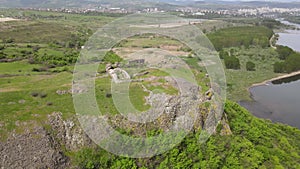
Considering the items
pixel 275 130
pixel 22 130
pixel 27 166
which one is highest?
pixel 22 130

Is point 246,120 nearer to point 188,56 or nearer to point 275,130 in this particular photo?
point 275,130

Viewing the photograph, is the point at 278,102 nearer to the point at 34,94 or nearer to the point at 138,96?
the point at 138,96

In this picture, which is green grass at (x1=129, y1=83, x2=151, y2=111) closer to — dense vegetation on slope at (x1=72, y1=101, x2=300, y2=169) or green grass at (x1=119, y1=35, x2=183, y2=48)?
dense vegetation on slope at (x1=72, y1=101, x2=300, y2=169)

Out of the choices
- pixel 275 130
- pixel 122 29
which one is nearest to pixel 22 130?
pixel 275 130

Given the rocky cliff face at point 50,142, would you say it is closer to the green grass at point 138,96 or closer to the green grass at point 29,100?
the green grass at point 29,100

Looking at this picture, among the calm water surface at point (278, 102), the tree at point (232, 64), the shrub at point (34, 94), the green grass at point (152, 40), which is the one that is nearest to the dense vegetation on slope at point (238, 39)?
the green grass at point (152, 40)

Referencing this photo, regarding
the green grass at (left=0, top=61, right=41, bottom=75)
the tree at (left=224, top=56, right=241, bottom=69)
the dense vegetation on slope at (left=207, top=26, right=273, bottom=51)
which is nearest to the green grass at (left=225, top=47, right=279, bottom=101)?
the tree at (left=224, top=56, right=241, bottom=69)
